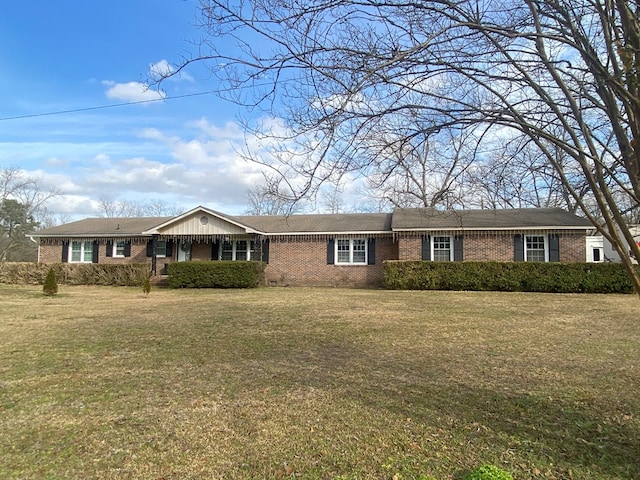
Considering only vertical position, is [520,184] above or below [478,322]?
above

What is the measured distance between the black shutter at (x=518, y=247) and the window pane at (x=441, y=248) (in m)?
2.70

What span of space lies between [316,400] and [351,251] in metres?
16.3

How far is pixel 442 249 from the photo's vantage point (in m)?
19.2

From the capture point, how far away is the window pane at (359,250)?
20.6 metres

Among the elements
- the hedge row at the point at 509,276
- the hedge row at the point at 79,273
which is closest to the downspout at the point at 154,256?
the hedge row at the point at 79,273

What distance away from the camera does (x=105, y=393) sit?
4.80 metres

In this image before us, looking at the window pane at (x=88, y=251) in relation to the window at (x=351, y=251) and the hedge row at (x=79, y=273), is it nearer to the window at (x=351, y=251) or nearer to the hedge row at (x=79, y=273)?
the hedge row at (x=79, y=273)

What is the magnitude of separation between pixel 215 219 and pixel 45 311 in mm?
10434

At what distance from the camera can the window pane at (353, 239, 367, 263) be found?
20625mm

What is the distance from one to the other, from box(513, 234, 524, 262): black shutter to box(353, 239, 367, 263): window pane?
652 cm

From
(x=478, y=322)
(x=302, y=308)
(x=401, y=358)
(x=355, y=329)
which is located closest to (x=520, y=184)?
(x=401, y=358)

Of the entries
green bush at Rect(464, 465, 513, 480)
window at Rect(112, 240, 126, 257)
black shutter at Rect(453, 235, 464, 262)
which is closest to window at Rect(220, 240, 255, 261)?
window at Rect(112, 240, 126, 257)

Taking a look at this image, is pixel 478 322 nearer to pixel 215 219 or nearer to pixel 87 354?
pixel 87 354

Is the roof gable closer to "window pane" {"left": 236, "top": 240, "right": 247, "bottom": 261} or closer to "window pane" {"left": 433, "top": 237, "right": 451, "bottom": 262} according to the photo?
"window pane" {"left": 236, "top": 240, "right": 247, "bottom": 261}
